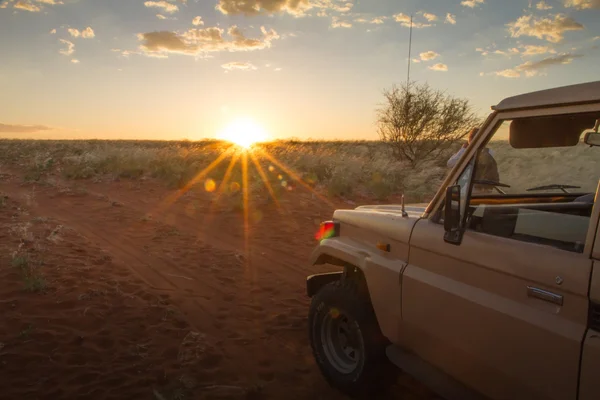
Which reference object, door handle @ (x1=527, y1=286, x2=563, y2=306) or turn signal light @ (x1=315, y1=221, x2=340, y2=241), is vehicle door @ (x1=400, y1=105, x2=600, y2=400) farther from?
turn signal light @ (x1=315, y1=221, x2=340, y2=241)

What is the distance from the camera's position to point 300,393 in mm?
3676

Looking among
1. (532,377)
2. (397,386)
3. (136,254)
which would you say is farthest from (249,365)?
(136,254)

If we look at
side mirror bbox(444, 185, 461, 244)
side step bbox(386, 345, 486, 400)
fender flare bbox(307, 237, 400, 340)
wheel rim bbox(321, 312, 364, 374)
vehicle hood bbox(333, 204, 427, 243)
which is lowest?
wheel rim bbox(321, 312, 364, 374)

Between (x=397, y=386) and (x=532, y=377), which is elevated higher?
(x=532, y=377)

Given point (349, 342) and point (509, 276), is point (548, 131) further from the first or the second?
point (349, 342)

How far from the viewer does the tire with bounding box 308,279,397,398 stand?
10.3 feet

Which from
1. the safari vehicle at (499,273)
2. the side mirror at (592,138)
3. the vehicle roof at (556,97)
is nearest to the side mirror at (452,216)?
the safari vehicle at (499,273)

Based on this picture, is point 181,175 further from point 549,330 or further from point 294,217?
point 549,330

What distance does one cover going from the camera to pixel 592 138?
83.0 inches

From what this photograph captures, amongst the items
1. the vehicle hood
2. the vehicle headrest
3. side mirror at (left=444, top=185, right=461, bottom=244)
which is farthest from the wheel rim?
the vehicle headrest

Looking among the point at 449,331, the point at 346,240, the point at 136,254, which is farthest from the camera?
the point at 136,254

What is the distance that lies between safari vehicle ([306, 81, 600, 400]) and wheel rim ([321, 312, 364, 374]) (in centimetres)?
7

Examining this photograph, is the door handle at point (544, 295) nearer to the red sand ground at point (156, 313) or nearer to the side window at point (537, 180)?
the side window at point (537, 180)

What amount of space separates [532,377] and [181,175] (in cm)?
1605
